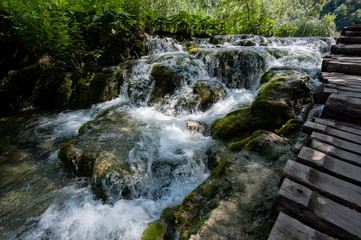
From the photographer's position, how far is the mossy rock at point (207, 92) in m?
5.48

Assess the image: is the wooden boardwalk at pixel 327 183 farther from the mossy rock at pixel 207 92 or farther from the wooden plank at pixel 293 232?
the mossy rock at pixel 207 92

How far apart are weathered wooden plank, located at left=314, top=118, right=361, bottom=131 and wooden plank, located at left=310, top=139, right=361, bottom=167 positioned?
50 cm

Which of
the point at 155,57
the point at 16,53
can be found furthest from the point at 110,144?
the point at 16,53

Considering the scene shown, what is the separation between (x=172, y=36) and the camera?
1077 centimetres

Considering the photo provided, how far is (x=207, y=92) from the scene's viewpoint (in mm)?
5645

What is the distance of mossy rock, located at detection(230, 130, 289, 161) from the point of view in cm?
259

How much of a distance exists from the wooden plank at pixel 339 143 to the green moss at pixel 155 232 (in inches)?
84.4

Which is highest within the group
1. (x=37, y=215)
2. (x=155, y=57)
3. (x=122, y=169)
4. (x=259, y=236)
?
(x=155, y=57)

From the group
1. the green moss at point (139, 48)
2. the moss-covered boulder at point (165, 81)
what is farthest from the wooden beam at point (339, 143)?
the green moss at point (139, 48)

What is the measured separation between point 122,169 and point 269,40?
11075mm

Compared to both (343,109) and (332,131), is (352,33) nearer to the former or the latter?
(343,109)

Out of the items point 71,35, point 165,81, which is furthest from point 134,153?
point 71,35

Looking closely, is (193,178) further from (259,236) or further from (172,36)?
(172,36)

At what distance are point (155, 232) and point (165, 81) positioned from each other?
500 centimetres
